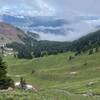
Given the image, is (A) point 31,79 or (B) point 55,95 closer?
(B) point 55,95

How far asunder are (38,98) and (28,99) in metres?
1.01

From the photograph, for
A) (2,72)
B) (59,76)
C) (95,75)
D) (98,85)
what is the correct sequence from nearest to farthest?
1. (2,72)
2. (98,85)
3. (95,75)
4. (59,76)

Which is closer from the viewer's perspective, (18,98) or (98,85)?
(18,98)

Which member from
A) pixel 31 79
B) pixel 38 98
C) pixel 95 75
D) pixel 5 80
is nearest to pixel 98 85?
pixel 95 75

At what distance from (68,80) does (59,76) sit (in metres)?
11.4

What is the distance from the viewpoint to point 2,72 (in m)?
58.7

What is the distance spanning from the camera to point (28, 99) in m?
27.0

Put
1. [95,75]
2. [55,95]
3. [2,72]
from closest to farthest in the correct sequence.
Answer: [55,95] < [2,72] < [95,75]

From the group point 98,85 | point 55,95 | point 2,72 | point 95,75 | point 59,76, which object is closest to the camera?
point 55,95

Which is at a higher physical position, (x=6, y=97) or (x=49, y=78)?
(x=6, y=97)

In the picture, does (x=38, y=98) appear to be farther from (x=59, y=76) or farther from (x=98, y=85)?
(x=59, y=76)

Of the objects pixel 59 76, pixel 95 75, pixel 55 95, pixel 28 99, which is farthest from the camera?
pixel 59 76

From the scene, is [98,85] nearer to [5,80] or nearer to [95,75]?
[95,75]

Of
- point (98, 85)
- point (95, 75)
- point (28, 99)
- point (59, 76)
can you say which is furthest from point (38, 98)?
point (59, 76)
